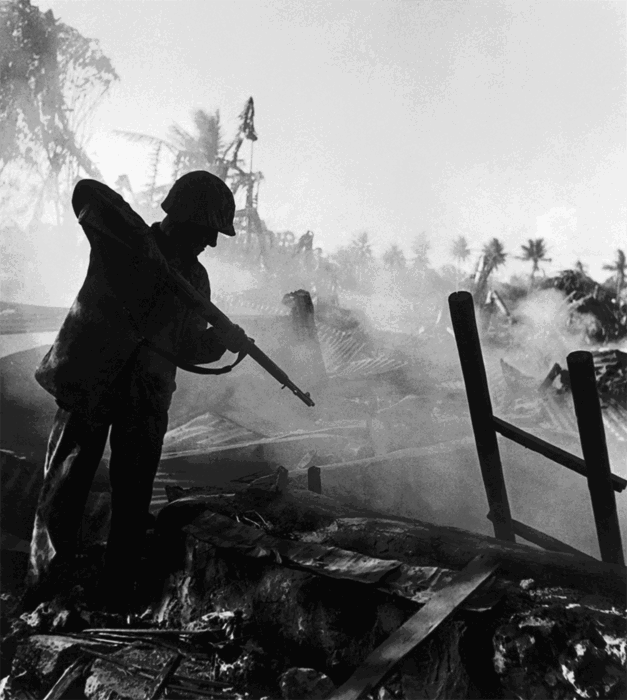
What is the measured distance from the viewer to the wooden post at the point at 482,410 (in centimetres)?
314

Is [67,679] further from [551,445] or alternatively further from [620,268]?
[620,268]

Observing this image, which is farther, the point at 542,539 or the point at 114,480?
the point at 542,539

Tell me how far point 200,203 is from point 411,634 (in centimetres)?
241

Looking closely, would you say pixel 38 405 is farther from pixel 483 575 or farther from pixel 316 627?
pixel 483 575

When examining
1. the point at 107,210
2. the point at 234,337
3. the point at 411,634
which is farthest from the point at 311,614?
the point at 107,210

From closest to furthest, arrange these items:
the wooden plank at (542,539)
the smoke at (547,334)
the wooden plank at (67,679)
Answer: the wooden plank at (67,679), the wooden plank at (542,539), the smoke at (547,334)

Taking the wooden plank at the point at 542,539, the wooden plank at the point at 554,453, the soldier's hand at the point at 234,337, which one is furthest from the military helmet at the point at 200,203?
the wooden plank at the point at 542,539

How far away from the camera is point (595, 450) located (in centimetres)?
270

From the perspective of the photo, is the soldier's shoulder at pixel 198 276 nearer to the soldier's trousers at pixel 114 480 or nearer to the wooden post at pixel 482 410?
the soldier's trousers at pixel 114 480

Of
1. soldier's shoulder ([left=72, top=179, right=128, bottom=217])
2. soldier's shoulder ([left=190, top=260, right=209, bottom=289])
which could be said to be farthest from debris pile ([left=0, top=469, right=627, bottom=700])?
soldier's shoulder ([left=72, top=179, right=128, bottom=217])

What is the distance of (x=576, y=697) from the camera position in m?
1.49

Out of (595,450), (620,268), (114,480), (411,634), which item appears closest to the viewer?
(411,634)

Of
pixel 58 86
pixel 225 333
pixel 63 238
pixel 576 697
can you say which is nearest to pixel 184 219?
pixel 225 333

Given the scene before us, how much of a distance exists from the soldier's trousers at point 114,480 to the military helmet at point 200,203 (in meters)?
0.92
